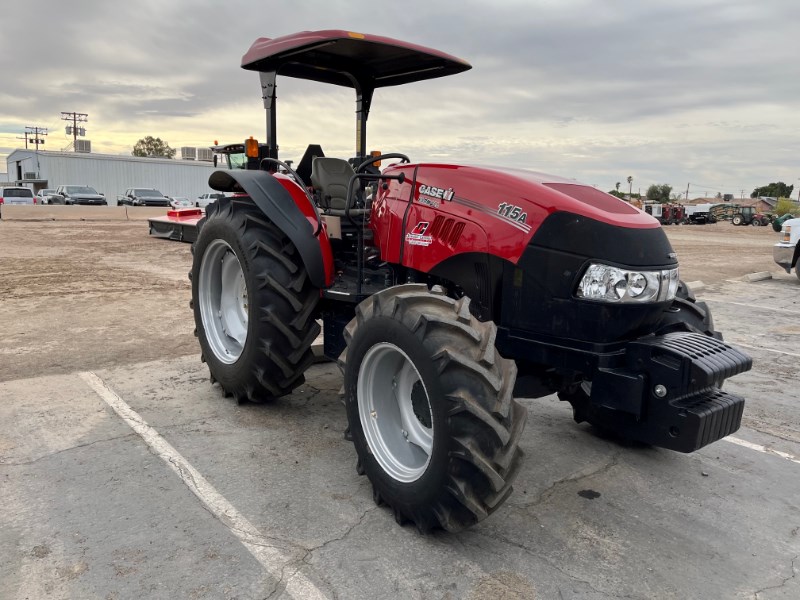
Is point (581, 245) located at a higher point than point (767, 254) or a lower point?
higher

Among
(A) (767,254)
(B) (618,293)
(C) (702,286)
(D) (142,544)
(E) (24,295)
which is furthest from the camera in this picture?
(A) (767,254)

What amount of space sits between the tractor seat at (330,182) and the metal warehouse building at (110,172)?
4946cm

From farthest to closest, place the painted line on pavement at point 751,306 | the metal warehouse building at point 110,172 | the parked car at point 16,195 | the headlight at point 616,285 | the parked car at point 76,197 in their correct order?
the metal warehouse building at point 110,172
the parked car at point 76,197
the parked car at point 16,195
the painted line on pavement at point 751,306
the headlight at point 616,285

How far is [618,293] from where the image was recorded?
3.00 m

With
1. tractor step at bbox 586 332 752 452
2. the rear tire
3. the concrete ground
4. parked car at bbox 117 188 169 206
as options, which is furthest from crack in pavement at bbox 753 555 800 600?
parked car at bbox 117 188 169 206

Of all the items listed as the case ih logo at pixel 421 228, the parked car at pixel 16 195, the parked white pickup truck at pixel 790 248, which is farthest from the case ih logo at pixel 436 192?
the parked car at pixel 16 195

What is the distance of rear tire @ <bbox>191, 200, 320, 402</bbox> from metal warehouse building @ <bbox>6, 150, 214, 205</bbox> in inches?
1952

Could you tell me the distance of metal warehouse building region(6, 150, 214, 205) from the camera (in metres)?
52.5

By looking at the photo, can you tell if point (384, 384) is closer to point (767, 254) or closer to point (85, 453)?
point (85, 453)

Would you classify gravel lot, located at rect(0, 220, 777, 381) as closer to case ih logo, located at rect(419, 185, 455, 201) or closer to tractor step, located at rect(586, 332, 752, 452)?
case ih logo, located at rect(419, 185, 455, 201)

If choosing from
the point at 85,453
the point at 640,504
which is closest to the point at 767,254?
the point at 640,504

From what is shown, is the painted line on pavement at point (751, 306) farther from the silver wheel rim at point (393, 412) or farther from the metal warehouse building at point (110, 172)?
the metal warehouse building at point (110, 172)

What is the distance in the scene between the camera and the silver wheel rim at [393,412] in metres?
3.15

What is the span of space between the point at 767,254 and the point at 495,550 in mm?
20994
